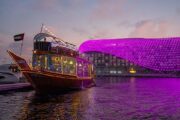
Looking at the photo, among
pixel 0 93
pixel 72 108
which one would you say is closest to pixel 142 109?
pixel 72 108

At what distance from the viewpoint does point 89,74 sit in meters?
57.5

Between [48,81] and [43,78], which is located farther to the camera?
[48,81]

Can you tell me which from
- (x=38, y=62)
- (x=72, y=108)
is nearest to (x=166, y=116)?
(x=72, y=108)

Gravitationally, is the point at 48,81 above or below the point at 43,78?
below

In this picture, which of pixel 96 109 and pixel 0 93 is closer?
pixel 96 109

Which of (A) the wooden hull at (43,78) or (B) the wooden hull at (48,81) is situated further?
(B) the wooden hull at (48,81)

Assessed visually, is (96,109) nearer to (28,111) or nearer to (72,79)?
(28,111)

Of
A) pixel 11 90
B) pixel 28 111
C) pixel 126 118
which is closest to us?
pixel 126 118

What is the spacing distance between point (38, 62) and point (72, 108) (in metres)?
13.5

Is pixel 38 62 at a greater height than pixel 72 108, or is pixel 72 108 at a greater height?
pixel 38 62

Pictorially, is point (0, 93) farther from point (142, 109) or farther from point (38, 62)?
point (142, 109)

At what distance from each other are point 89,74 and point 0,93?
69.2 ft

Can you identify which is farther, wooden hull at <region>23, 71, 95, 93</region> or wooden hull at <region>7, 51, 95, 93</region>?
wooden hull at <region>23, 71, 95, 93</region>

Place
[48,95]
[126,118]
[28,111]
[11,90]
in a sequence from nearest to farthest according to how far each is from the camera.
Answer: [126,118]
[28,111]
[48,95]
[11,90]
